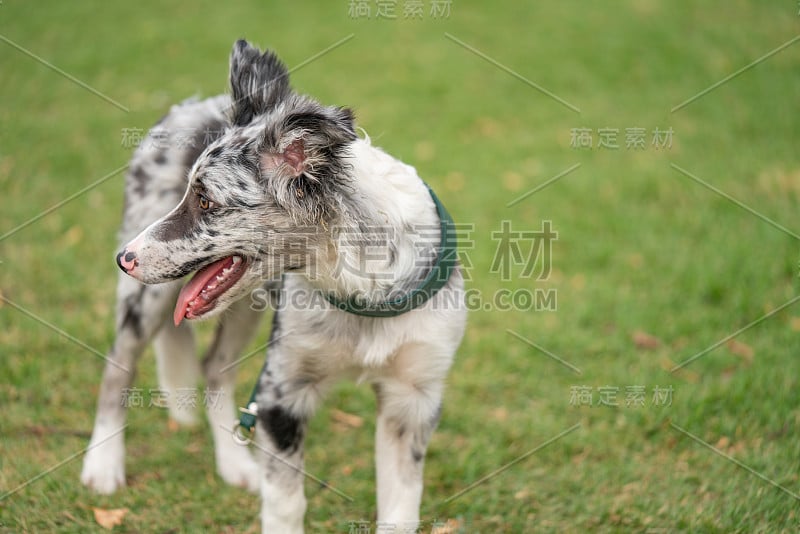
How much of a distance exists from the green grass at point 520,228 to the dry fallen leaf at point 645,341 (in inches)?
2.3

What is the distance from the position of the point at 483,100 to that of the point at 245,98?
22.1 ft

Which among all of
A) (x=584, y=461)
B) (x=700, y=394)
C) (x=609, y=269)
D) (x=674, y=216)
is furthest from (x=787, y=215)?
(x=584, y=461)

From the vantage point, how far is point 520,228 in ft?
22.0

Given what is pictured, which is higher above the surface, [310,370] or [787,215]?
[310,370]

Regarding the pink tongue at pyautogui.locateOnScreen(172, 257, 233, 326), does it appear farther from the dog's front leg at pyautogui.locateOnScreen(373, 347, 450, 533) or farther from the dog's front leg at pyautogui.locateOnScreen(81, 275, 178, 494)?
the dog's front leg at pyautogui.locateOnScreen(81, 275, 178, 494)

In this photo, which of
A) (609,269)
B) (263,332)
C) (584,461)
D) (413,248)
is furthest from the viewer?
(609,269)

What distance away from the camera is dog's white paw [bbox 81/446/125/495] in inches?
149

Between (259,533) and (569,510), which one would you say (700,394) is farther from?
(259,533)

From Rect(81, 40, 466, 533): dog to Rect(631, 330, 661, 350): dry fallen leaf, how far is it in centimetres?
229

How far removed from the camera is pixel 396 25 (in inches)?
451

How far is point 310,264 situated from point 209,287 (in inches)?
16.0

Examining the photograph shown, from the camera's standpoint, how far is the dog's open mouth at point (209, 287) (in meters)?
3.01

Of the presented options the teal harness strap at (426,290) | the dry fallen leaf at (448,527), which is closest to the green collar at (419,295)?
the teal harness strap at (426,290)

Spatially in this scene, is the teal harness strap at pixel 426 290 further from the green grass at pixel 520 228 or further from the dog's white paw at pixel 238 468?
the green grass at pixel 520 228
